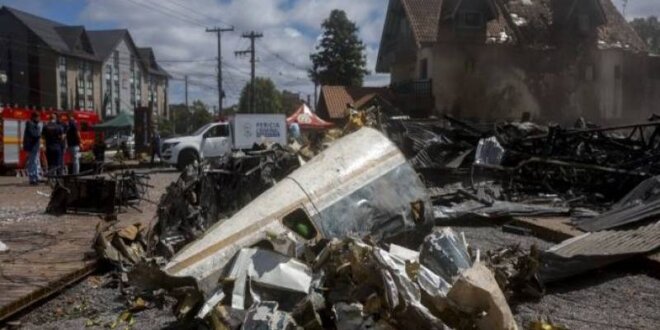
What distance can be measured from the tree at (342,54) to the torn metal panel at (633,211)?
36480mm

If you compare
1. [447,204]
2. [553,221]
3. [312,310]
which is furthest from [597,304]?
[447,204]

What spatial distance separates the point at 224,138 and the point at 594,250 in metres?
17.2

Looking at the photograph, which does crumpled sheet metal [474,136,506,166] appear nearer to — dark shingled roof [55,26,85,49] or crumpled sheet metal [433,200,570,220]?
crumpled sheet metal [433,200,570,220]

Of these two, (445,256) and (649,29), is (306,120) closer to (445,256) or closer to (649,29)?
(445,256)

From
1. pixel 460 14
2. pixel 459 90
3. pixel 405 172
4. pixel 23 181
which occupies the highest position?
pixel 460 14

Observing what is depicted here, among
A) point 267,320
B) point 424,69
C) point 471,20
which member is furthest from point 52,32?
point 267,320

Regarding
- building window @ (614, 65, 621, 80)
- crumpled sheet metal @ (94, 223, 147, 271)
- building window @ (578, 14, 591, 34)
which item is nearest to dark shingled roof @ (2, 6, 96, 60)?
building window @ (578, 14, 591, 34)

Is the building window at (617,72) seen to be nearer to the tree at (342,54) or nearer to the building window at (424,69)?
the building window at (424,69)

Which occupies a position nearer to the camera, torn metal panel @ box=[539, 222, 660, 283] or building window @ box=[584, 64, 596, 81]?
torn metal panel @ box=[539, 222, 660, 283]

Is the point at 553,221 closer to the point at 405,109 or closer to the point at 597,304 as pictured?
the point at 597,304

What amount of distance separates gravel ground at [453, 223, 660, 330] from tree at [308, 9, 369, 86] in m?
38.9

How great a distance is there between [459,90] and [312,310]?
25385 millimetres

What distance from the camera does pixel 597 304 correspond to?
452cm

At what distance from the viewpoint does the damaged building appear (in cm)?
2769
